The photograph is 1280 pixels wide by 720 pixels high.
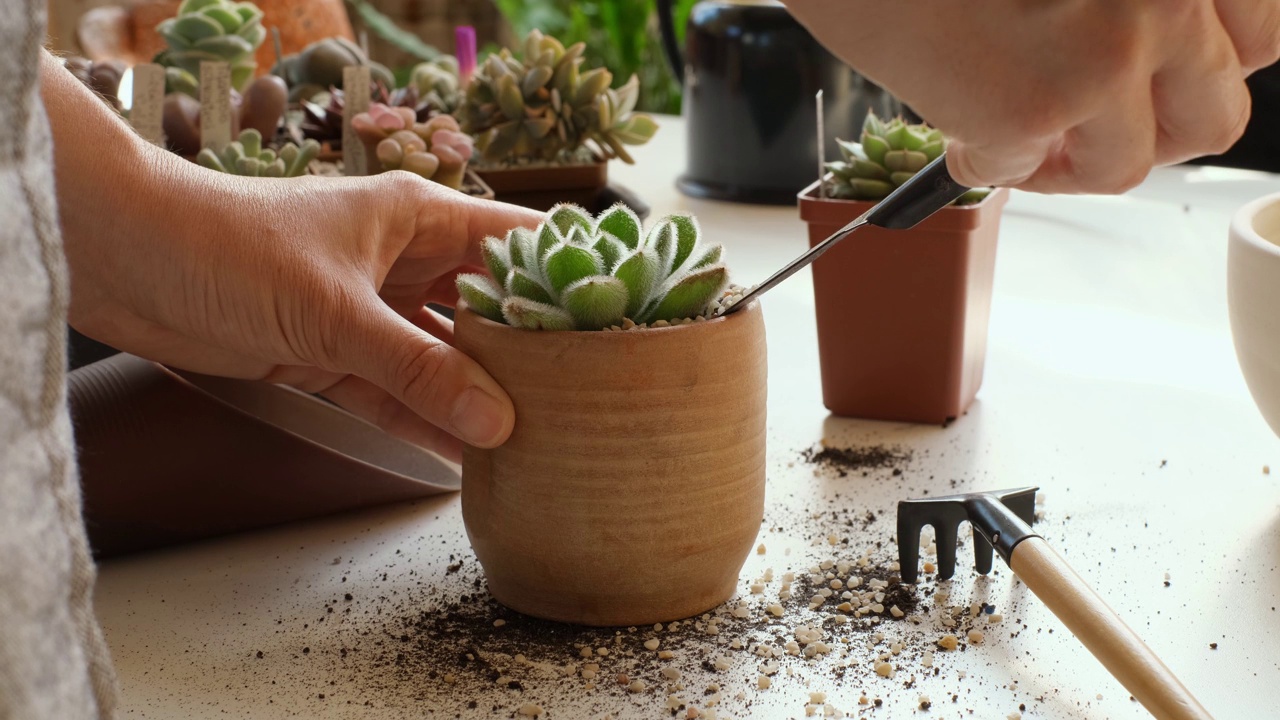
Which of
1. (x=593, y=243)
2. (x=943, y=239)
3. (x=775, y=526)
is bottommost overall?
(x=775, y=526)

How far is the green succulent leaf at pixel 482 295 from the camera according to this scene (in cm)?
65

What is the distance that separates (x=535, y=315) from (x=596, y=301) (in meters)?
0.03

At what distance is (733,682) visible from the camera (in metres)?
0.62

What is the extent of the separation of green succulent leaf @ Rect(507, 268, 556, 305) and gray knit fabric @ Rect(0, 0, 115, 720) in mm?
321

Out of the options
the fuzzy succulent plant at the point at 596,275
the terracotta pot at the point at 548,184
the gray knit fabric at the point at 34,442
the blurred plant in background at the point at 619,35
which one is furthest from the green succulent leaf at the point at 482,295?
the blurred plant in background at the point at 619,35

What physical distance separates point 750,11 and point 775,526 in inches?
38.1

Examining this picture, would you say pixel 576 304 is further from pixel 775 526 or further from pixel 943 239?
pixel 943 239

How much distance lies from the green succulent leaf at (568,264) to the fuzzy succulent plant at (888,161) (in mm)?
370

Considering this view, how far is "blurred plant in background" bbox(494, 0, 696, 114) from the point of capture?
324 cm

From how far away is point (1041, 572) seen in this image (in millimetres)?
614

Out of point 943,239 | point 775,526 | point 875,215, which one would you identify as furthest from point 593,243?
point 943,239

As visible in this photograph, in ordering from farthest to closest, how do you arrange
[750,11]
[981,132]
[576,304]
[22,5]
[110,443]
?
[750,11] → [110,443] → [576,304] → [981,132] → [22,5]

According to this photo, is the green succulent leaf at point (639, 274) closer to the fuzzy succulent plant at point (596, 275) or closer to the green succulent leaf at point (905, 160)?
the fuzzy succulent plant at point (596, 275)

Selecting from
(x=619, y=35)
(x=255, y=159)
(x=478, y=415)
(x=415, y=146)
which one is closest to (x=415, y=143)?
(x=415, y=146)
